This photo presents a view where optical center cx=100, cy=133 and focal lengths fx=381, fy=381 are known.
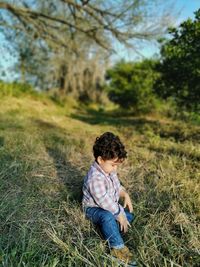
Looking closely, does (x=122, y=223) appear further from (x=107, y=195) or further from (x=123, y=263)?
(x=123, y=263)

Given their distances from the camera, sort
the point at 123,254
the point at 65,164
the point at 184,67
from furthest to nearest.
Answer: the point at 184,67 → the point at 65,164 → the point at 123,254

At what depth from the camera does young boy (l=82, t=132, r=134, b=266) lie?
3.04 metres

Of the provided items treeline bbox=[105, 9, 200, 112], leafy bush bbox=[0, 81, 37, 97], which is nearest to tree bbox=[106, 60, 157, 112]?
treeline bbox=[105, 9, 200, 112]

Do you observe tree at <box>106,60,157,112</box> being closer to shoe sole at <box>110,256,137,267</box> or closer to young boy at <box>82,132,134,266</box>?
young boy at <box>82,132,134,266</box>

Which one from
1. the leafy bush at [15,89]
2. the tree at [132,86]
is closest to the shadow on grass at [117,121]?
the tree at [132,86]

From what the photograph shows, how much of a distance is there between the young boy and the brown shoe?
4cm

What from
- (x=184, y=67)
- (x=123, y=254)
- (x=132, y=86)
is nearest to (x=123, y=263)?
(x=123, y=254)

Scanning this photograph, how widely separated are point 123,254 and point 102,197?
532mm

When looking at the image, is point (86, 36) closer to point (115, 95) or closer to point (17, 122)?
point (115, 95)

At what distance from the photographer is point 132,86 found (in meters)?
14.2

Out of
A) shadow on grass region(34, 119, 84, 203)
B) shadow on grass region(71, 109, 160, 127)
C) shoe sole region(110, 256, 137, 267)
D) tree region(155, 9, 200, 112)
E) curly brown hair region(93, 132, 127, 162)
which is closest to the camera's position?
shoe sole region(110, 256, 137, 267)

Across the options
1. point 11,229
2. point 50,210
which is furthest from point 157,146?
point 11,229

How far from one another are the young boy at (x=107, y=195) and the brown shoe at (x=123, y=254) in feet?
0.13

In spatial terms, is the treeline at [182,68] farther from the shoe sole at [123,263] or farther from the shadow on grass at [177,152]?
the shoe sole at [123,263]
